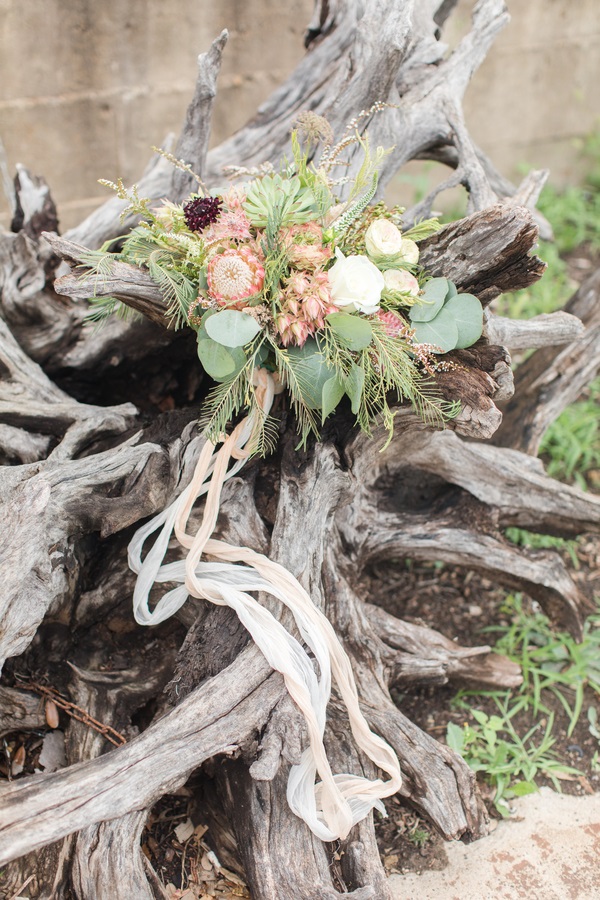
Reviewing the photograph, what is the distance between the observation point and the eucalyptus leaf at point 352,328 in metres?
1.83

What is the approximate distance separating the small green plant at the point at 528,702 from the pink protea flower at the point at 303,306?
1515mm

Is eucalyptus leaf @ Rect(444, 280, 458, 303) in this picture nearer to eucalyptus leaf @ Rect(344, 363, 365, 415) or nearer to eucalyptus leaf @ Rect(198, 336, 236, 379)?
eucalyptus leaf @ Rect(344, 363, 365, 415)

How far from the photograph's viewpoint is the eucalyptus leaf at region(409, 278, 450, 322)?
1999mm

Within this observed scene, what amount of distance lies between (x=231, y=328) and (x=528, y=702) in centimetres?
188

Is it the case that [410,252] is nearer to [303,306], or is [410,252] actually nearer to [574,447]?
[303,306]

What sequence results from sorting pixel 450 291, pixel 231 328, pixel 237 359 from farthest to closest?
1. pixel 450 291
2. pixel 237 359
3. pixel 231 328

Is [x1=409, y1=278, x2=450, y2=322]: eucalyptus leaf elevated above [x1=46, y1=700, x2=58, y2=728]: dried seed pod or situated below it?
above

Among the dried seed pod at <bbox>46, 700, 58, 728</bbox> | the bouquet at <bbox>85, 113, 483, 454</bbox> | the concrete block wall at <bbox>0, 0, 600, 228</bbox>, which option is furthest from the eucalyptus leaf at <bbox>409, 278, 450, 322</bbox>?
the concrete block wall at <bbox>0, 0, 600, 228</bbox>

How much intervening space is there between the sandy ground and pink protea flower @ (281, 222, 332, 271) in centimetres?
176

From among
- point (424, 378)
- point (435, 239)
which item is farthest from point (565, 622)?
point (435, 239)

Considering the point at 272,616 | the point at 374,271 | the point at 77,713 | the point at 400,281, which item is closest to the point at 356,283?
the point at 374,271

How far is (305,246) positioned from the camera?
6.27ft

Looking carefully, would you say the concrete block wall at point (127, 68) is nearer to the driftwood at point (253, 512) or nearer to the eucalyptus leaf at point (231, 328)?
the driftwood at point (253, 512)

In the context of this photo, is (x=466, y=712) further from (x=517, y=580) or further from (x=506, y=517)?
(x=506, y=517)
